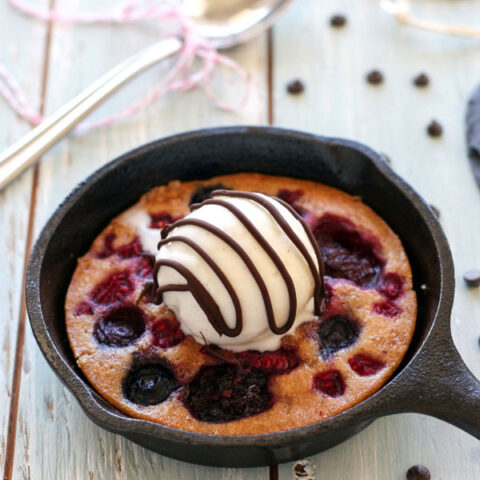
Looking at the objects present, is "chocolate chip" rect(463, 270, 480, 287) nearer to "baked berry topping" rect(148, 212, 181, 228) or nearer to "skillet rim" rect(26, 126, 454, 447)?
"skillet rim" rect(26, 126, 454, 447)

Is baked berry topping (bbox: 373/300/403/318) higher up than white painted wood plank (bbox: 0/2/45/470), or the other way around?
white painted wood plank (bbox: 0/2/45/470)

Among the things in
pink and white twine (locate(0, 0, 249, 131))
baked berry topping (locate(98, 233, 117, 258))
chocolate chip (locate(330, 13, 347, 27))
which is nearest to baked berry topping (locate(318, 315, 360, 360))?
baked berry topping (locate(98, 233, 117, 258))

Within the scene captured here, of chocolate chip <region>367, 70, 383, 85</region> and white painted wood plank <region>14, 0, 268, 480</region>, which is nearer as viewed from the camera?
white painted wood plank <region>14, 0, 268, 480</region>

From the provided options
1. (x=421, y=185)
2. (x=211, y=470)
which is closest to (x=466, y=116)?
(x=421, y=185)

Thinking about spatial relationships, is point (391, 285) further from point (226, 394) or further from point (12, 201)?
point (12, 201)

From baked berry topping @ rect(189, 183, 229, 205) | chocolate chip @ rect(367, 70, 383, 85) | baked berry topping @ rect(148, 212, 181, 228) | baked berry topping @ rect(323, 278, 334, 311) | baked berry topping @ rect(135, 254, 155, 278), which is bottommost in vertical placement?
baked berry topping @ rect(323, 278, 334, 311)

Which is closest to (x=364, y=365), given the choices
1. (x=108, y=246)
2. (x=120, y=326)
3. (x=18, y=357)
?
(x=120, y=326)

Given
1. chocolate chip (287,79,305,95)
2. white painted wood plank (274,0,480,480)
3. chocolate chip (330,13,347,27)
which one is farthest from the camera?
chocolate chip (330,13,347,27)
